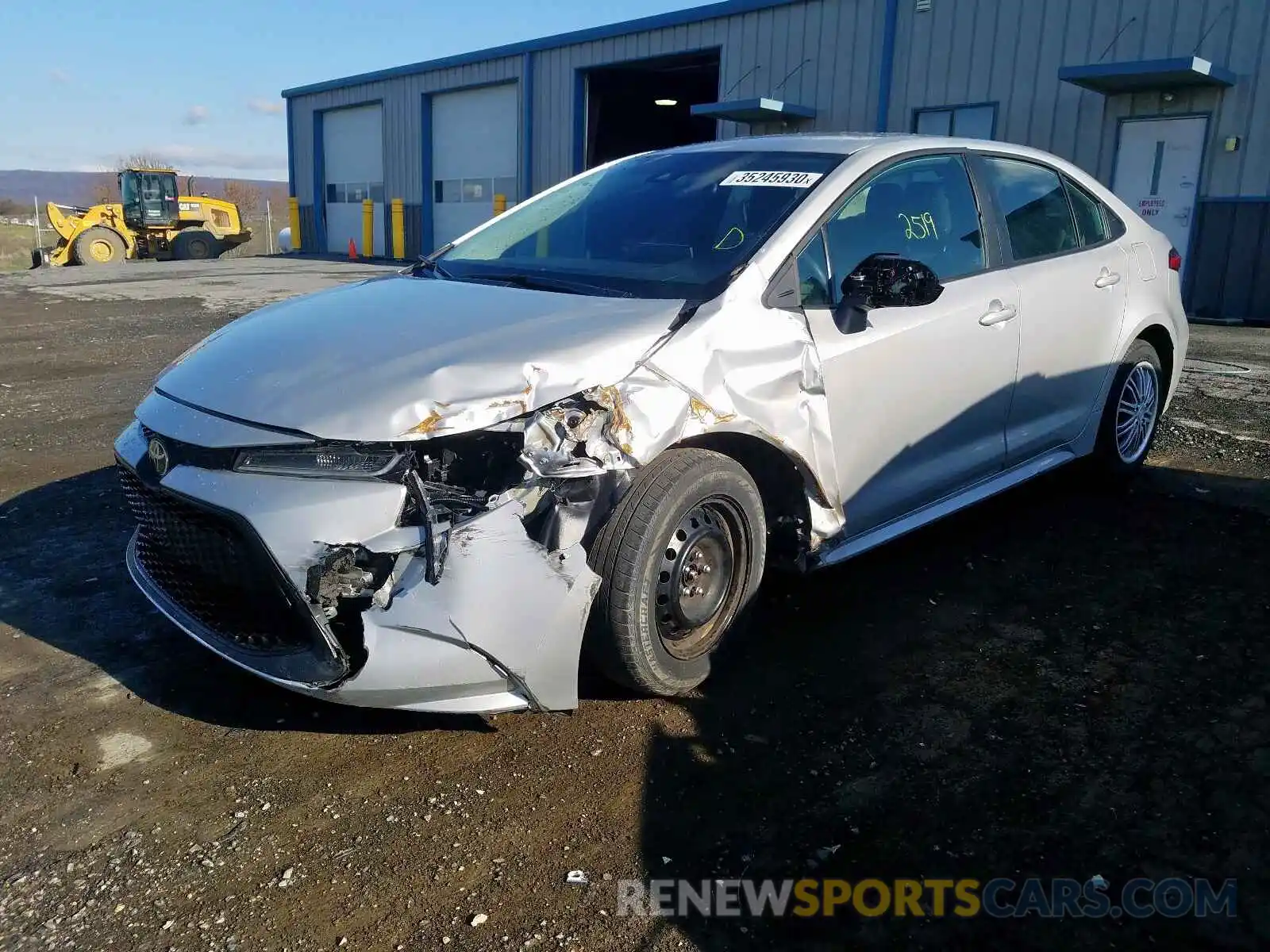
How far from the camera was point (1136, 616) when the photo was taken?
3705mm

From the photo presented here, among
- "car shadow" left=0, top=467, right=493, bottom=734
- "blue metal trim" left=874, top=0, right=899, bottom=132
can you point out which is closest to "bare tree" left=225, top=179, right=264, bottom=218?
"blue metal trim" left=874, top=0, right=899, bottom=132

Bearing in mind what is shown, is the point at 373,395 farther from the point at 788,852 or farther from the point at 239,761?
the point at 788,852

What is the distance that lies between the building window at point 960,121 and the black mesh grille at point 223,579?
49.2ft

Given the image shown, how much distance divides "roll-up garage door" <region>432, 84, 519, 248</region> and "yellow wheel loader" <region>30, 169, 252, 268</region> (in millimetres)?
8843

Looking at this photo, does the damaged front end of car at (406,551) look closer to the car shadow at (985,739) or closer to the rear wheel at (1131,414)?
the car shadow at (985,739)

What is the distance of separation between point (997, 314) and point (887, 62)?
14672 millimetres

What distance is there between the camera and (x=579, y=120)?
22.6 m

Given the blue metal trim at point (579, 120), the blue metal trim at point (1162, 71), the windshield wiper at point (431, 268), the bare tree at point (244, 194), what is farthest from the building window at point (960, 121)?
the bare tree at point (244, 194)

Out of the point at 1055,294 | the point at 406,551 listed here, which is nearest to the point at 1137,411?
the point at 1055,294

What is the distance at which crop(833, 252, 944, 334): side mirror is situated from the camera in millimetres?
3264

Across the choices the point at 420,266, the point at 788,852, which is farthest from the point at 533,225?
the point at 788,852

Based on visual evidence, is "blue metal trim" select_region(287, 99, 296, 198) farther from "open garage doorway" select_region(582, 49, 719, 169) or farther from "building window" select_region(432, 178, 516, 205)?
"open garage doorway" select_region(582, 49, 719, 169)

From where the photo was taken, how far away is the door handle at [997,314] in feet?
12.7

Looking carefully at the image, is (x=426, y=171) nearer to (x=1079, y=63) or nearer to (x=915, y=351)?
(x=1079, y=63)
